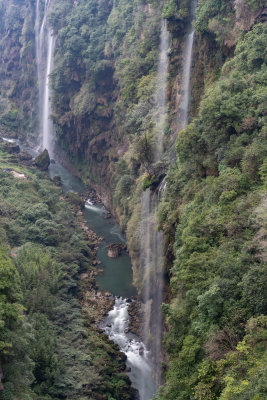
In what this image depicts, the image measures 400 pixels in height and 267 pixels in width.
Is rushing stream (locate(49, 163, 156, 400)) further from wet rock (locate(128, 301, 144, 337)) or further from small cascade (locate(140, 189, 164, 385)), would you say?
small cascade (locate(140, 189, 164, 385))

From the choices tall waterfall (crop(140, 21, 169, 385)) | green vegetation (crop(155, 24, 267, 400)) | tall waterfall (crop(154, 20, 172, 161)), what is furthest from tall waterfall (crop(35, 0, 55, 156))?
green vegetation (crop(155, 24, 267, 400))

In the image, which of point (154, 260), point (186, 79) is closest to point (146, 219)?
point (154, 260)

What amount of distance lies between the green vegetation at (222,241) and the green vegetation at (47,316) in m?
6.15

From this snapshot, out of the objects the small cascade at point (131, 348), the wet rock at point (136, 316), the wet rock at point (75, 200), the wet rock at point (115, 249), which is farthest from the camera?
the wet rock at point (75, 200)

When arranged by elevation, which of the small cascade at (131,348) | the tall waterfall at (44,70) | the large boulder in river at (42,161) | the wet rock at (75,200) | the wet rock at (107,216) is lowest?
the small cascade at (131,348)

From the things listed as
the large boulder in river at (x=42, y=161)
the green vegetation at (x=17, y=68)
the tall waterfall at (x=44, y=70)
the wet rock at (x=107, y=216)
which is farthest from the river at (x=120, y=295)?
the green vegetation at (x=17, y=68)

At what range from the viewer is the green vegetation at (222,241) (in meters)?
11.7

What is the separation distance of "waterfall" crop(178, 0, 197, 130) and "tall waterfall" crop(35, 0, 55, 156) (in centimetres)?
3095

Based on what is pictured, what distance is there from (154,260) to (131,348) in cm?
536

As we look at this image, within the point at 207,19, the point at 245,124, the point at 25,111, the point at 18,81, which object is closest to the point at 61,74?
the point at 25,111

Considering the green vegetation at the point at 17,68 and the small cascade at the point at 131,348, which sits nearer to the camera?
the small cascade at the point at 131,348

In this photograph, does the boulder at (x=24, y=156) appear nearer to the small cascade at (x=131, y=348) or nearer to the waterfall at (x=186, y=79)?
the waterfall at (x=186, y=79)

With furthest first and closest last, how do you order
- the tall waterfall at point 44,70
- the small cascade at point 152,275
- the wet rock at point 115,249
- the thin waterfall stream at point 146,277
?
the tall waterfall at point 44,70, the wet rock at point 115,249, the small cascade at point 152,275, the thin waterfall stream at point 146,277

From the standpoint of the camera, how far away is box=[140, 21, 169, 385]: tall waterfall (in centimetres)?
2263
